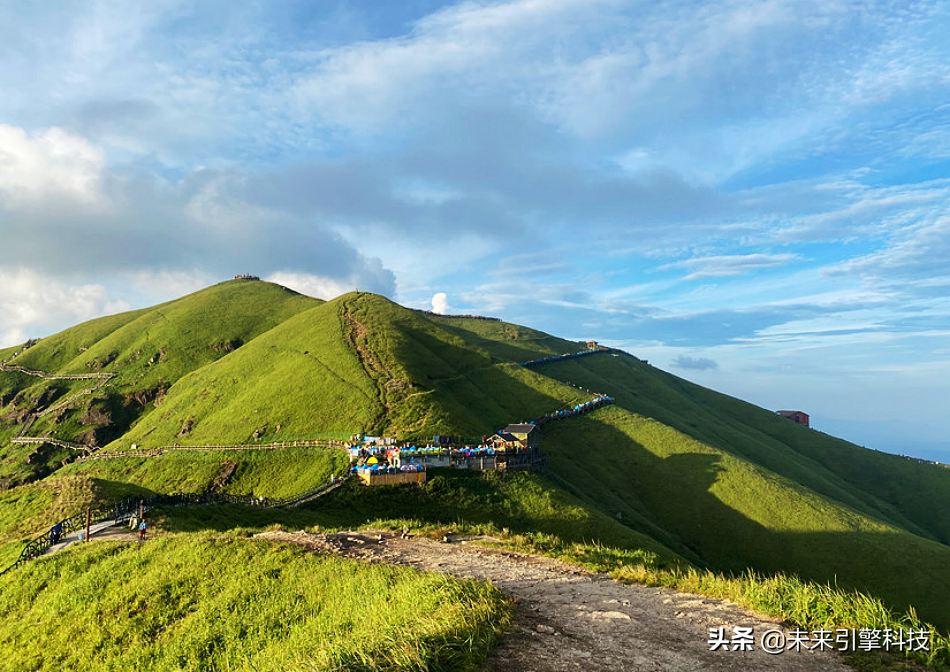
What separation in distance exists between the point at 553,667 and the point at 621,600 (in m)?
7.08

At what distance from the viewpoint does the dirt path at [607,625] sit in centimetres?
1116

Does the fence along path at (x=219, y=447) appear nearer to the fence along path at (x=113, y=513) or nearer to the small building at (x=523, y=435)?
the fence along path at (x=113, y=513)

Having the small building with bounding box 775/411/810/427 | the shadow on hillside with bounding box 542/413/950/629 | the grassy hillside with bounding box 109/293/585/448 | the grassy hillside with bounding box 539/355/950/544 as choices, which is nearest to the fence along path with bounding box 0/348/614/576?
the grassy hillside with bounding box 109/293/585/448

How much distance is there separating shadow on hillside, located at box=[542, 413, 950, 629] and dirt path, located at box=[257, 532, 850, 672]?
146 feet

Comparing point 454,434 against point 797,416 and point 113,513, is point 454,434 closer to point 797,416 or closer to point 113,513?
point 113,513

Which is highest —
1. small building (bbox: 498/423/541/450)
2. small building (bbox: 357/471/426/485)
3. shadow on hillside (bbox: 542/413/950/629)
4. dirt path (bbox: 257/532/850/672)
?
small building (bbox: 498/423/541/450)

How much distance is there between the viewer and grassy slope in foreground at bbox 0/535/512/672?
1132cm

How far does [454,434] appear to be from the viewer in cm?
6906

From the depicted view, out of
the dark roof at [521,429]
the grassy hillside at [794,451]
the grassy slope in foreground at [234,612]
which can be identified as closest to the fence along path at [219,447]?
the dark roof at [521,429]

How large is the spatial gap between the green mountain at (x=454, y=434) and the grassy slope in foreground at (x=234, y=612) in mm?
20428

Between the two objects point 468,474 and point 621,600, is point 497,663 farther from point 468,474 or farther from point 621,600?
point 468,474

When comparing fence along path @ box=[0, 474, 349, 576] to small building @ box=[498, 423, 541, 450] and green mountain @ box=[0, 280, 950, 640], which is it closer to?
green mountain @ box=[0, 280, 950, 640]

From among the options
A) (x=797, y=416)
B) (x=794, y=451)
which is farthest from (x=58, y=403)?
(x=797, y=416)

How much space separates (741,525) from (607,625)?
6573 cm
